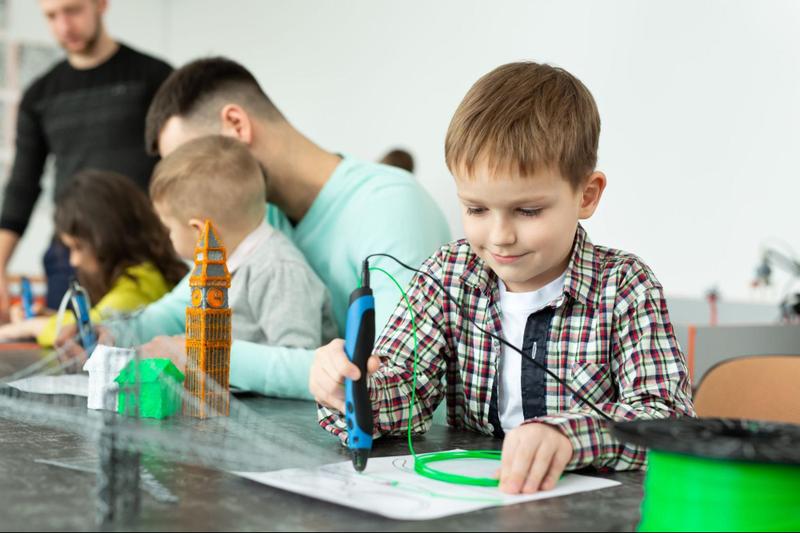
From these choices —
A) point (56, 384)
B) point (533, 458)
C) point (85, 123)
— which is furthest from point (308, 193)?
point (85, 123)

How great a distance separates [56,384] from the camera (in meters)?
1.21

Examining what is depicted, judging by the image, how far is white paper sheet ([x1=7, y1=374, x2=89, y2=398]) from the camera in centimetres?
114

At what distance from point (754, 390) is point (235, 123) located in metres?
1.06

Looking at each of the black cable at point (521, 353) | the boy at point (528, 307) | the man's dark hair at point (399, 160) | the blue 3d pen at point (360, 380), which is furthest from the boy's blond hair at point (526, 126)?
the man's dark hair at point (399, 160)

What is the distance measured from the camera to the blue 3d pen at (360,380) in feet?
2.50

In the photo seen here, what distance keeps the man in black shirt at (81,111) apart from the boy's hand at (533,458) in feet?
8.73

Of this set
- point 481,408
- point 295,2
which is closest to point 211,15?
point 295,2

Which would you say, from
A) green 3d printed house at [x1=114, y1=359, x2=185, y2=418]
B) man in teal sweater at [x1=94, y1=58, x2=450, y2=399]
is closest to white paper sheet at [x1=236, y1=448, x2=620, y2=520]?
green 3d printed house at [x1=114, y1=359, x2=185, y2=418]

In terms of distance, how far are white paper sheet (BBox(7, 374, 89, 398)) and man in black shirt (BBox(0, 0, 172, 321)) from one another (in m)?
1.97

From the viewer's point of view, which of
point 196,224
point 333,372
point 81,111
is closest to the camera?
point 333,372

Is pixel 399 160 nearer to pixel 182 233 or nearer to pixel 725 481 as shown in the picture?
pixel 182 233

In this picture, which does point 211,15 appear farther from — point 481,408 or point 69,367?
point 481,408

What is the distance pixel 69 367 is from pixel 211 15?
4.22 m

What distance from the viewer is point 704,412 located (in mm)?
1408
